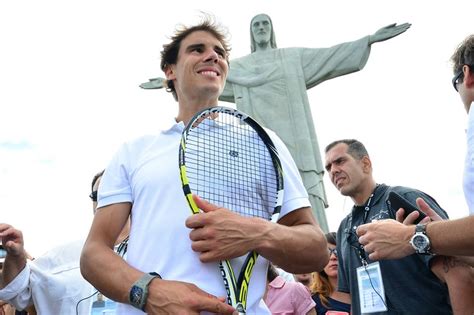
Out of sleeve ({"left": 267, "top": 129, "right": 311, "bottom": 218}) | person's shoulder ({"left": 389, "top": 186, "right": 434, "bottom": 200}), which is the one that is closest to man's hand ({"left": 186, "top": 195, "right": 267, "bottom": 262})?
sleeve ({"left": 267, "top": 129, "right": 311, "bottom": 218})

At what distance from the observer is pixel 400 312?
2.77 m

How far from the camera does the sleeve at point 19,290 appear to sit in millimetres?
2586

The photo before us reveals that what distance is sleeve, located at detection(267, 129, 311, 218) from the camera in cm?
173

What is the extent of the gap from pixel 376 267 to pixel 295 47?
7619 mm

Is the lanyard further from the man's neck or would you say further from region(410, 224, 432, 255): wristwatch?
region(410, 224, 432, 255): wristwatch

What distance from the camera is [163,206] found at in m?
1.60

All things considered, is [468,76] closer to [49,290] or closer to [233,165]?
[233,165]

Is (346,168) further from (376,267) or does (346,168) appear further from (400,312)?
(400,312)

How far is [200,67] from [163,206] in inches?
22.5

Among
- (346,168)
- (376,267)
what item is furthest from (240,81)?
(376,267)

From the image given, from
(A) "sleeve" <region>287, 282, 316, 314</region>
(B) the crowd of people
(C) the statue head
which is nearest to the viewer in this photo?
(B) the crowd of people

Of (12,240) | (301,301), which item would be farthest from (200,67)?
(301,301)

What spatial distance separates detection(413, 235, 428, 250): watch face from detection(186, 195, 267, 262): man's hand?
81 cm

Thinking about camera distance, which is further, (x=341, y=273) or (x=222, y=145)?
(x=341, y=273)
